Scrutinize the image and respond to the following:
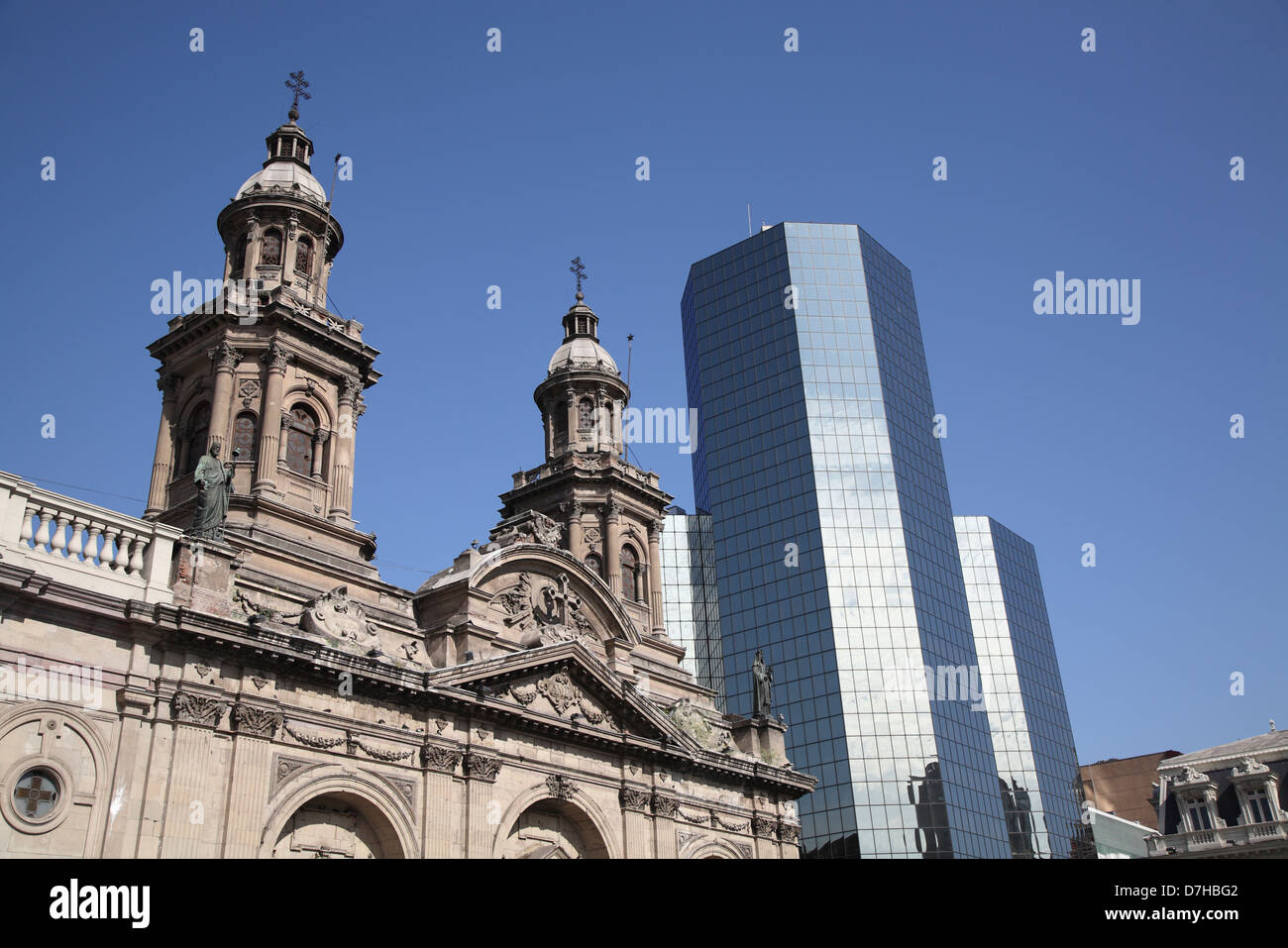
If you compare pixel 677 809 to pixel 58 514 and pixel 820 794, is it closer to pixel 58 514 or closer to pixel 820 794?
pixel 58 514

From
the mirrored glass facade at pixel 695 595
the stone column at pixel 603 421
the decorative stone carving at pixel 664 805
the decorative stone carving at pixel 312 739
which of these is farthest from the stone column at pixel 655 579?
the mirrored glass facade at pixel 695 595

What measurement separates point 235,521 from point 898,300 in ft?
229

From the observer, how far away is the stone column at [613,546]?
164 ft

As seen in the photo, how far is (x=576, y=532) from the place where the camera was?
168 ft

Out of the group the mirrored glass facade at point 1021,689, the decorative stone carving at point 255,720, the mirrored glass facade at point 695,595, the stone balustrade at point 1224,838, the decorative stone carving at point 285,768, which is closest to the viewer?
the decorative stone carving at point 255,720

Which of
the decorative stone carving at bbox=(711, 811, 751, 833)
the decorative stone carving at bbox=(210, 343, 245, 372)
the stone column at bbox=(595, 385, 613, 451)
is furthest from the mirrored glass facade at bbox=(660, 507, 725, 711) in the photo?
the decorative stone carving at bbox=(210, 343, 245, 372)

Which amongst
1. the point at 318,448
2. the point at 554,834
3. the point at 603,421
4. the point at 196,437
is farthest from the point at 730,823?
the point at 196,437

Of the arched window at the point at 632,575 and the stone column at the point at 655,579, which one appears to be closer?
the stone column at the point at 655,579

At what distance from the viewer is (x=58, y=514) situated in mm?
24875

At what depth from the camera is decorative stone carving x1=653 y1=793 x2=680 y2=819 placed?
37969 millimetres

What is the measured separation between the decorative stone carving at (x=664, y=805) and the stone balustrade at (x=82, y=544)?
59.9ft

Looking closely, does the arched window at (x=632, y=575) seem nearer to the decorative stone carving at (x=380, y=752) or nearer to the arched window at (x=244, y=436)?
the arched window at (x=244, y=436)

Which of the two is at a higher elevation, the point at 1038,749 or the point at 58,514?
the point at 1038,749
